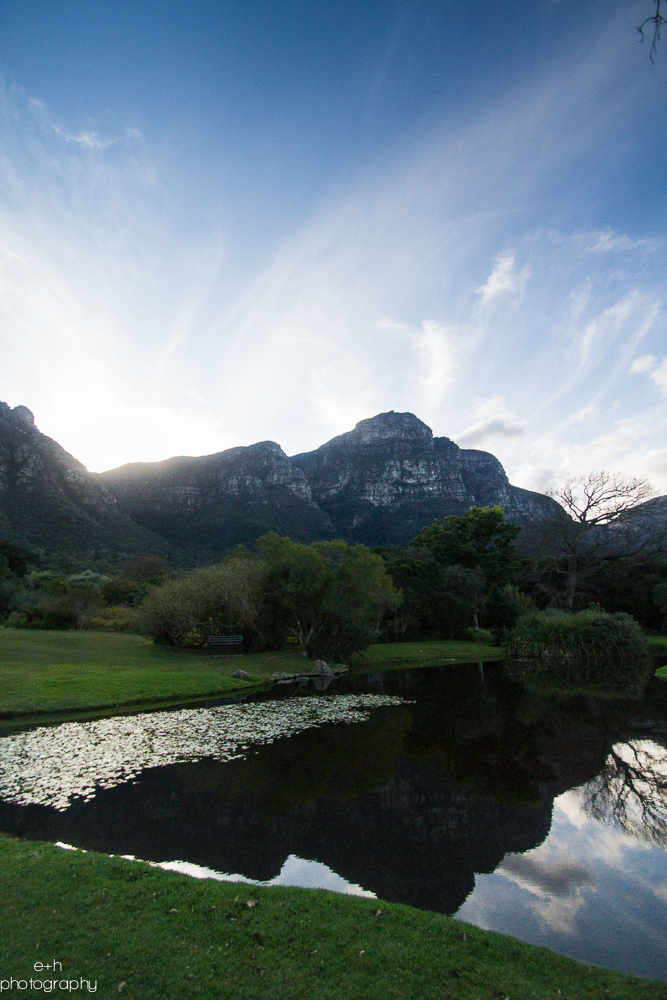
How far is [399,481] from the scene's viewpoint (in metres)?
152

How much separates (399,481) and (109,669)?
136 m

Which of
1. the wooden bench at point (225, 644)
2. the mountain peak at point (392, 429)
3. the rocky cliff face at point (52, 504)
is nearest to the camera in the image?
the wooden bench at point (225, 644)

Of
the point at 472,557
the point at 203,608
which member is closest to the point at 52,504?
the point at 203,608

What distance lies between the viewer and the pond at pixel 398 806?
6.43m

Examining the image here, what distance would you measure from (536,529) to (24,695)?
167 ft

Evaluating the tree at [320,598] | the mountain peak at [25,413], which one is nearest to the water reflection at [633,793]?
the tree at [320,598]

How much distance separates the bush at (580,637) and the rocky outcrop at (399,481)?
7916cm

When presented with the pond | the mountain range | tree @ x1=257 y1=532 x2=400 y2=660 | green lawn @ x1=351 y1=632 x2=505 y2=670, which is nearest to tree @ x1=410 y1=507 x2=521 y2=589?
green lawn @ x1=351 y1=632 x2=505 y2=670

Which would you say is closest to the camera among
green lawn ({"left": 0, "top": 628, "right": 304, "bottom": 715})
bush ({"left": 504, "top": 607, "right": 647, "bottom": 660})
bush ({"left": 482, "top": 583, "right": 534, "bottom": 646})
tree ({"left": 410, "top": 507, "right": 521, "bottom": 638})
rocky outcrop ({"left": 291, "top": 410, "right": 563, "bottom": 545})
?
green lawn ({"left": 0, "top": 628, "right": 304, "bottom": 715})

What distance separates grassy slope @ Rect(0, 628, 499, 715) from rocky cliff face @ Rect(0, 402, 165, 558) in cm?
4208

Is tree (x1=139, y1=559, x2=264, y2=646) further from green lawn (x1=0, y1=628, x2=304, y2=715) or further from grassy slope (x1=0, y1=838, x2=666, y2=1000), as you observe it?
grassy slope (x1=0, y1=838, x2=666, y2=1000)

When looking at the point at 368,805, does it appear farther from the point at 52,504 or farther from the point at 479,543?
the point at 52,504

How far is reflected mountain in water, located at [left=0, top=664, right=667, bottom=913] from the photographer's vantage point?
23.5 feet

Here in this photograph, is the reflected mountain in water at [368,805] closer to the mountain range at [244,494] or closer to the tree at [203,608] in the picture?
the tree at [203,608]
